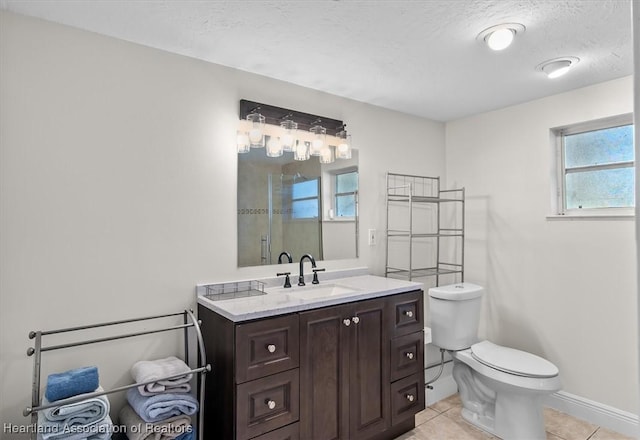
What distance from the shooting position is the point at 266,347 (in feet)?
5.40

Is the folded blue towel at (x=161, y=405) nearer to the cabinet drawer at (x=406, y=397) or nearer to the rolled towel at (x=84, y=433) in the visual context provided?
the rolled towel at (x=84, y=433)

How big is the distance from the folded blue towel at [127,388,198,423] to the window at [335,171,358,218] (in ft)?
4.91

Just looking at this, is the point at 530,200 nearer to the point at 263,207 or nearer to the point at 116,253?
the point at 263,207

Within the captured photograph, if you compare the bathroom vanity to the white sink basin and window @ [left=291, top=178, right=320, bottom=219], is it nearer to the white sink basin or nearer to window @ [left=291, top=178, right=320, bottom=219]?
the white sink basin

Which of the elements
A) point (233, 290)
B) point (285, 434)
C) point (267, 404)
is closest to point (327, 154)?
point (233, 290)

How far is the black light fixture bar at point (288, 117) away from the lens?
2139mm

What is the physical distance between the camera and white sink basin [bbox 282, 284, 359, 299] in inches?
85.3

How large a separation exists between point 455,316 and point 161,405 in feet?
6.21

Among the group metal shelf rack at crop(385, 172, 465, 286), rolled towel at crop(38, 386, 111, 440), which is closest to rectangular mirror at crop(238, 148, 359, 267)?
metal shelf rack at crop(385, 172, 465, 286)

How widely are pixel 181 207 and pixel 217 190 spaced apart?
22 cm

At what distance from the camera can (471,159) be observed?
3.10 metres

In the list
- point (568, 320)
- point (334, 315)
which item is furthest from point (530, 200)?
point (334, 315)

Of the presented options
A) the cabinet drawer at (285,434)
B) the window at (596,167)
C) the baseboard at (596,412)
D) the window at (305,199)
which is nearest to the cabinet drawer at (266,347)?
the cabinet drawer at (285,434)

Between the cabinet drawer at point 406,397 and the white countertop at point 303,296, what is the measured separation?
56 cm
